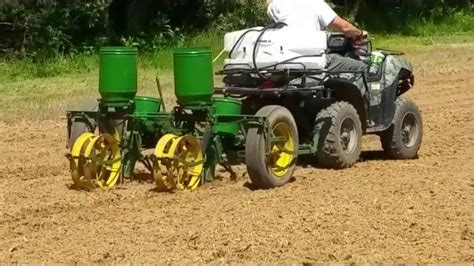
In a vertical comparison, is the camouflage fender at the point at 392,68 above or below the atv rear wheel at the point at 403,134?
above

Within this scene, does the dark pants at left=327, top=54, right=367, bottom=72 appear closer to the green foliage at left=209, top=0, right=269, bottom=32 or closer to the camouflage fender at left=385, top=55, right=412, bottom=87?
the camouflage fender at left=385, top=55, right=412, bottom=87

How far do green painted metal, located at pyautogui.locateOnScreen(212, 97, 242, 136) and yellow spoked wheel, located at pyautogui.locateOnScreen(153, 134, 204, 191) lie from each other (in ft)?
1.16

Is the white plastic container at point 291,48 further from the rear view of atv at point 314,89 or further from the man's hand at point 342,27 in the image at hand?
the man's hand at point 342,27

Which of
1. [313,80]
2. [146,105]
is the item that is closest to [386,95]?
[313,80]

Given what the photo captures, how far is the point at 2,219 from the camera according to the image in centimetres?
775

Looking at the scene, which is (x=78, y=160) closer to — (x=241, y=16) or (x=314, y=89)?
(x=314, y=89)

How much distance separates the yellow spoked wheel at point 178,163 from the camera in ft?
27.5

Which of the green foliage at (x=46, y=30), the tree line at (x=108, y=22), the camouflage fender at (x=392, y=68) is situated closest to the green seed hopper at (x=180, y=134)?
the camouflage fender at (x=392, y=68)

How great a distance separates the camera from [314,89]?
945 centimetres

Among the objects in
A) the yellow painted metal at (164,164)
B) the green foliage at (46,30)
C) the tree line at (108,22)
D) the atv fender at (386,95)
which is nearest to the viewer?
the yellow painted metal at (164,164)

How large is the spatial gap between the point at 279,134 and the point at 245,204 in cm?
109

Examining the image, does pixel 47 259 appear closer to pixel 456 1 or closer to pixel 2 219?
pixel 2 219

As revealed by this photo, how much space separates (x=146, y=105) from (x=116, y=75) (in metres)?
0.76

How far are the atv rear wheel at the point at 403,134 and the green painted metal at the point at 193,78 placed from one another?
96.5 inches
